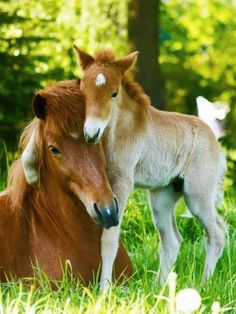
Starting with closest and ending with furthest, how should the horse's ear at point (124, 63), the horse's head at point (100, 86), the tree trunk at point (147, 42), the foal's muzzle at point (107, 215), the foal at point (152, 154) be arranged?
the foal's muzzle at point (107, 215), the horse's head at point (100, 86), the foal at point (152, 154), the horse's ear at point (124, 63), the tree trunk at point (147, 42)

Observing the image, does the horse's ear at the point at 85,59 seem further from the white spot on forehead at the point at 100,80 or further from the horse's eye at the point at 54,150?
the horse's eye at the point at 54,150

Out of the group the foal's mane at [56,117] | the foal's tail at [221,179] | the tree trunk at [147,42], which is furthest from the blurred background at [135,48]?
the foal's tail at [221,179]

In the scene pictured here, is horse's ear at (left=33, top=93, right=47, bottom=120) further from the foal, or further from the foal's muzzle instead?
the foal's muzzle

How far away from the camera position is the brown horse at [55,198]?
513cm

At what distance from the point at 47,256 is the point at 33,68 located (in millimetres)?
4914

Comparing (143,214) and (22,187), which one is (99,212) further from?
(143,214)

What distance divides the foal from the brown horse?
99 mm

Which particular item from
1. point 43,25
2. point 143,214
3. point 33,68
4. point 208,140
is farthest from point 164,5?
point 208,140

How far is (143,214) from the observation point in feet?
24.8

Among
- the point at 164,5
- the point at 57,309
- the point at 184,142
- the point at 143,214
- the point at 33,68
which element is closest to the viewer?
the point at 57,309

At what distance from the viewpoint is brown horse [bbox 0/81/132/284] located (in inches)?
202

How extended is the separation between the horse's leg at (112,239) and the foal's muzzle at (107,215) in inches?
22.4

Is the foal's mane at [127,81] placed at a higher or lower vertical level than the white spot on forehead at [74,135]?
higher

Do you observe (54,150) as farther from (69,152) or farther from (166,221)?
(166,221)
